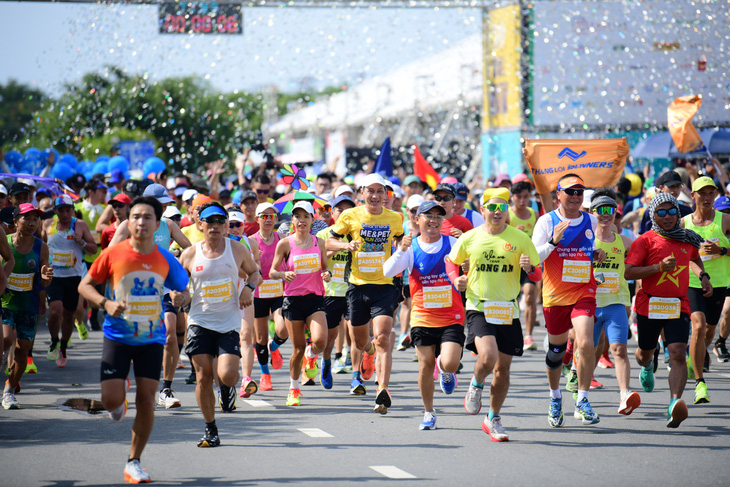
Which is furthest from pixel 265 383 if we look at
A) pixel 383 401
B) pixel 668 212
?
pixel 668 212

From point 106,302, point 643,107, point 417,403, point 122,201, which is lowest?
point 417,403

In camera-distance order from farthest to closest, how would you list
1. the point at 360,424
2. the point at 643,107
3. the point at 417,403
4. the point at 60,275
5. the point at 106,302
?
the point at 643,107 → the point at 60,275 → the point at 417,403 → the point at 360,424 → the point at 106,302

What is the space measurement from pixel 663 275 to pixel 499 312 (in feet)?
5.88

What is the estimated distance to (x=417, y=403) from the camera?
9383 millimetres

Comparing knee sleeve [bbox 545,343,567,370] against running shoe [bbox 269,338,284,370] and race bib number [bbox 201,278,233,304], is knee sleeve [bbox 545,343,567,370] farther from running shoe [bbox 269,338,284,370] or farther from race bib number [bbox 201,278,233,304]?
running shoe [bbox 269,338,284,370]

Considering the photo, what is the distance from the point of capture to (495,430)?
25.0 ft

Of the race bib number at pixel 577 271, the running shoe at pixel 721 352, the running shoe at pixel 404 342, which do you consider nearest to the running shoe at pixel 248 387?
the race bib number at pixel 577 271

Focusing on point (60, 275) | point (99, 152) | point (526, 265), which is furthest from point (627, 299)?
point (99, 152)


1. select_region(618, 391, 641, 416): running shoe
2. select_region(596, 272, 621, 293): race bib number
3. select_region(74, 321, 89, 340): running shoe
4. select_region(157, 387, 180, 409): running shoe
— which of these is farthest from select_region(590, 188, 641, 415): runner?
select_region(74, 321, 89, 340): running shoe

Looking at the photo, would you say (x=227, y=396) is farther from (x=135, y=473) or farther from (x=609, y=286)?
(x=609, y=286)

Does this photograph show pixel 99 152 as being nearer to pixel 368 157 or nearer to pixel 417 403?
pixel 368 157

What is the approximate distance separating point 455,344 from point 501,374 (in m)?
0.53

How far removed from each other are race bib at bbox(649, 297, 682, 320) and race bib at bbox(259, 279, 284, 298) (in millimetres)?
3803

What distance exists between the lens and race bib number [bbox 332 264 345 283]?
33.8ft
